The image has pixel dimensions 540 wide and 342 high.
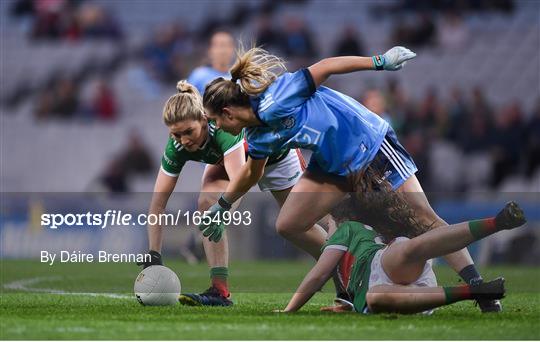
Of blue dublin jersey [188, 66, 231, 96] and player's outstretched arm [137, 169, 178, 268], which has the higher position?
blue dublin jersey [188, 66, 231, 96]

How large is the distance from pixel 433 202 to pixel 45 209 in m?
6.28

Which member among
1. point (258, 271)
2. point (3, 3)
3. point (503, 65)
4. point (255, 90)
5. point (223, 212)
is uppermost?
point (3, 3)

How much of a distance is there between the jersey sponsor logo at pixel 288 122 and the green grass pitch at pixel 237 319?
1.25 metres

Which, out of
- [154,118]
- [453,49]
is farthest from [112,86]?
[453,49]

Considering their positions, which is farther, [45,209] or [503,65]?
[503,65]

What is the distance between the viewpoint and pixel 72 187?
20.8 metres

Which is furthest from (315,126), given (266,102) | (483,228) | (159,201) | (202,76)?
(202,76)

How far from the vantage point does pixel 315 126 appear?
23.6 ft

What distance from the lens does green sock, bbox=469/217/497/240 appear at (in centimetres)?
675

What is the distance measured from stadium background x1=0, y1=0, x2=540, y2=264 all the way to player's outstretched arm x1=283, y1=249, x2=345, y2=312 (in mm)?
9200

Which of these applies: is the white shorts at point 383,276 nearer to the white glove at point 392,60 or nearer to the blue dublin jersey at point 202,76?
the white glove at point 392,60

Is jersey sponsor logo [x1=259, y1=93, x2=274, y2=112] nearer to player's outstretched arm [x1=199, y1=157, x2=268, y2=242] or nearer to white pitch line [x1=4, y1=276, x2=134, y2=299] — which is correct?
player's outstretched arm [x1=199, y1=157, x2=268, y2=242]

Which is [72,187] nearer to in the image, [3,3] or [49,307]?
[3,3]

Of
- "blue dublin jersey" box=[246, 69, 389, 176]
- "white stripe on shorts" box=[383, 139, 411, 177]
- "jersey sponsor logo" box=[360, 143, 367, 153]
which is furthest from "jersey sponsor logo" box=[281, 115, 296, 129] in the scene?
"white stripe on shorts" box=[383, 139, 411, 177]
